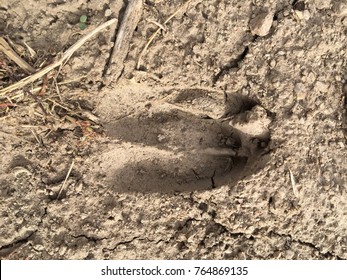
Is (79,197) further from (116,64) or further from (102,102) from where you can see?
(116,64)

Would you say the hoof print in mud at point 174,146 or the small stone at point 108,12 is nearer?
the small stone at point 108,12

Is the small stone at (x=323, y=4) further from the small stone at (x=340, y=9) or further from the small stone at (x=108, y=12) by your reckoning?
the small stone at (x=108, y=12)

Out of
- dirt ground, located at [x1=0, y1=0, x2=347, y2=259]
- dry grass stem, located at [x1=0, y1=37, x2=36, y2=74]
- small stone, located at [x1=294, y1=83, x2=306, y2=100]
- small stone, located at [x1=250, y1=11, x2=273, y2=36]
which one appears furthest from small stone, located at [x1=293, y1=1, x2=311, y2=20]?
dry grass stem, located at [x1=0, y1=37, x2=36, y2=74]

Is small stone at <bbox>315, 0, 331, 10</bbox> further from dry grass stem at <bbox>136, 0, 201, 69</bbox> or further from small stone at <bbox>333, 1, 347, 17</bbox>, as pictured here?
dry grass stem at <bbox>136, 0, 201, 69</bbox>

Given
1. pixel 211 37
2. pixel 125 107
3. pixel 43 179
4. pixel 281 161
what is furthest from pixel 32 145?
pixel 281 161

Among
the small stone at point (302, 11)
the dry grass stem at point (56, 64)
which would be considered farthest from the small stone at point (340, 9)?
the dry grass stem at point (56, 64)

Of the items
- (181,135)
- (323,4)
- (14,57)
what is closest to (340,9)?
(323,4)

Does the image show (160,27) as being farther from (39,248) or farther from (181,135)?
(39,248)
